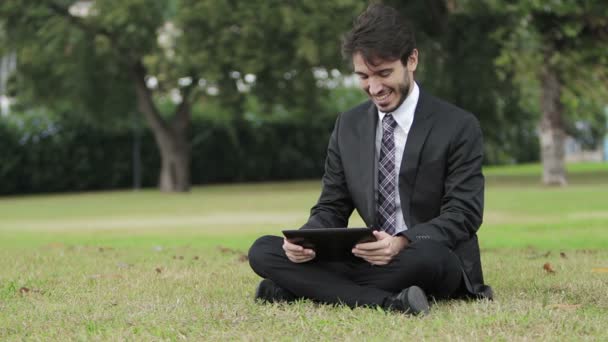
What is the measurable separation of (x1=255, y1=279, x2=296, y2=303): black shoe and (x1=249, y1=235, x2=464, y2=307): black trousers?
4 cm

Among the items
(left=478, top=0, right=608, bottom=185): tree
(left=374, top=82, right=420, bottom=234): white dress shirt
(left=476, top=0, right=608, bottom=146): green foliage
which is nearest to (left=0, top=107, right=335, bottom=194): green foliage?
(left=478, top=0, right=608, bottom=185): tree

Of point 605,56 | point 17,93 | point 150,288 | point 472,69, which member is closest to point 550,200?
point 605,56

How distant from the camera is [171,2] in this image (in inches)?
1097

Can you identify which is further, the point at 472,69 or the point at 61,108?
the point at 61,108

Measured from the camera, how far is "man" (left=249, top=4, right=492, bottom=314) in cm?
556

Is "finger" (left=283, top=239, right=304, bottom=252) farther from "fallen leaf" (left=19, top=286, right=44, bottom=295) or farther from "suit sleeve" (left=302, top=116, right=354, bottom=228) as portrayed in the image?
"fallen leaf" (left=19, top=286, right=44, bottom=295)

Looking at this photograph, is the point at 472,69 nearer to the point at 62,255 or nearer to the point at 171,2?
the point at 171,2

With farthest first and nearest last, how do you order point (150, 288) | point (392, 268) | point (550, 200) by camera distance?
point (550, 200)
point (150, 288)
point (392, 268)

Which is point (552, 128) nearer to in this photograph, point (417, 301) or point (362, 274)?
point (362, 274)

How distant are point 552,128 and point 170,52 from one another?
11.3 metres

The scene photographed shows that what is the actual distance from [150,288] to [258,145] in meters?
31.9

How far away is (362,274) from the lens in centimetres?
602

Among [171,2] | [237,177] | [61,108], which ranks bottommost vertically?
[237,177]

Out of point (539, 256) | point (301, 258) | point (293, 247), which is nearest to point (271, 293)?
point (301, 258)
